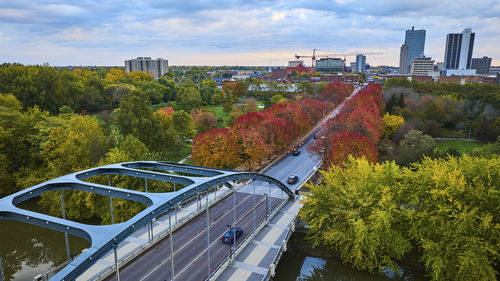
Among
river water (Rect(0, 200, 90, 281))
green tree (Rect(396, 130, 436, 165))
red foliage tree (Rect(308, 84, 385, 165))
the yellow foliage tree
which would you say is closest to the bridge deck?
red foliage tree (Rect(308, 84, 385, 165))

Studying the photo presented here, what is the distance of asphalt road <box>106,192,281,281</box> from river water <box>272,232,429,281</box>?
14.9 ft

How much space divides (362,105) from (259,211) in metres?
53.5

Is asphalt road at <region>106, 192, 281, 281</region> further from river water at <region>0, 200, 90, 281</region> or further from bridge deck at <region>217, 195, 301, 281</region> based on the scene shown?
river water at <region>0, 200, 90, 281</region>

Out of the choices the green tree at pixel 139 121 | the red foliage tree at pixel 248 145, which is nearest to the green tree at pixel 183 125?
the green tree at pixel 139 121

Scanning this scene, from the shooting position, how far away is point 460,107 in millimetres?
84062

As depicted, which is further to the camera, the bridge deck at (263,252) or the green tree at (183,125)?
the green tree at (183,125)

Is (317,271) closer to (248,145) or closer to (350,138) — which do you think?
(350,138)

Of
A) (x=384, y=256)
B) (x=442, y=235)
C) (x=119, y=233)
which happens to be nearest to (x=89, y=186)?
(x=119, y=233)

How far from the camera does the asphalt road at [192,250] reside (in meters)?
24.3

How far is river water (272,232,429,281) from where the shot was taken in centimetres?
2836

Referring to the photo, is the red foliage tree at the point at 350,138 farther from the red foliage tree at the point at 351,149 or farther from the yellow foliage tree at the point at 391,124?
the yellow foliage tree at the point at 391,124

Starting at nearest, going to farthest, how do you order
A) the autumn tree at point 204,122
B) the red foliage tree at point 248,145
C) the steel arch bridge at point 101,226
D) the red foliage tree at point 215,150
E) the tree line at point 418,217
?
the steel arch bridge at point 101,226 < the tree line at point 418,217 < the red foliage tree at point 215,150 < the red foliage tree at point 248,145 < the autumn tree at point 204,122

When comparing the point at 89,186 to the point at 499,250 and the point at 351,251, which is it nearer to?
the point at 351,251

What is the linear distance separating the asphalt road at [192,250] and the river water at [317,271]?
4.54m
